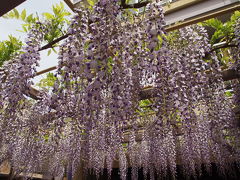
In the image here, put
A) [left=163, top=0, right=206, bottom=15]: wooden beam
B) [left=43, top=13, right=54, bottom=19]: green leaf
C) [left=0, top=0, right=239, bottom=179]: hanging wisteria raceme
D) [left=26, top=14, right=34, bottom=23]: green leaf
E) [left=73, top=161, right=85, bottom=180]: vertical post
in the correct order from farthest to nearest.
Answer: [left=73, top=161, right=85, bottom=180]: vertical post < [left=163, top=0, right=206, bottom=15]: wooden beam < [left=26, top=14, right=34, bottom=23]: green leaf < [left=43, top=13, right=54, bottom=19]: green leaf < [left=0, top=0, right=239, bottom=179]: hanging wisteria raceme

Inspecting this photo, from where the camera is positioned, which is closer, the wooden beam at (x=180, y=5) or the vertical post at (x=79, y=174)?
the wooden beam at (x=180, y=5)

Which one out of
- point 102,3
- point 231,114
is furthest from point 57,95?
point 231,114

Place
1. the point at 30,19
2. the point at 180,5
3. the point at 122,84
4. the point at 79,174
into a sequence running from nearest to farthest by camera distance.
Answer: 1. the point at 122,84
2. the point at 30,19
3. the point at 180,5
4. the point at 79,174

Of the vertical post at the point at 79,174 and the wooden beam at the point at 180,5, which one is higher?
the wooden beam at the point at 180,5

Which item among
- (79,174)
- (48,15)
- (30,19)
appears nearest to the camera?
(48,15)

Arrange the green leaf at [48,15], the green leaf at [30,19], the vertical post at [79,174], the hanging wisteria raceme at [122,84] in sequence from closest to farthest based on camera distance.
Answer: the hanging wisteria raceme at [122,84], the green leaf at [48,15], the green leaf at [30,19], the vertical post at [79,174]

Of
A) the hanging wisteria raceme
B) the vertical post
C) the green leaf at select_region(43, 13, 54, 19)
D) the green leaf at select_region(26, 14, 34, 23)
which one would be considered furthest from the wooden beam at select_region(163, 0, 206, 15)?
the vertical post

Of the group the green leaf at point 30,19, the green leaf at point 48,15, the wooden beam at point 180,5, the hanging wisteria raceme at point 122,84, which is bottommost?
the hanging wisteria raceme at point 122,84

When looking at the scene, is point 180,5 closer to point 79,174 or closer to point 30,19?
point 30,19

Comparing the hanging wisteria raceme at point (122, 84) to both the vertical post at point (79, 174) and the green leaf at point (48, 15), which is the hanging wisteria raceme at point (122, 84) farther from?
the vertical post at point (79, 174)

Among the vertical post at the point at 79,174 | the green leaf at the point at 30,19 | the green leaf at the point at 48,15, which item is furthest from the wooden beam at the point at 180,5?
the vertical post at the point at 79,174

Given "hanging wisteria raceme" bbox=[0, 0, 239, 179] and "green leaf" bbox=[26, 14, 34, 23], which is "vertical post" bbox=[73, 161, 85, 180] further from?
"green leaf" bbox=[26, 14, 34, 23]

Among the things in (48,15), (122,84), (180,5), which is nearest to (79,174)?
(122,84)

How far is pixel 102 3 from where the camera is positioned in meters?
2.26
